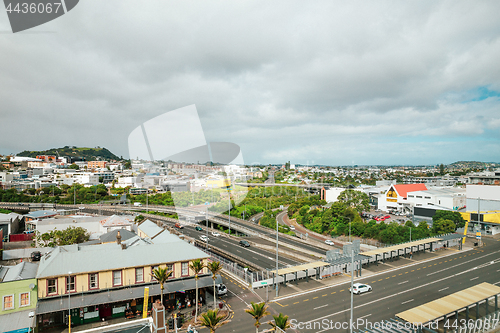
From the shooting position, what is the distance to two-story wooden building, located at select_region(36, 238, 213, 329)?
19.3 meters

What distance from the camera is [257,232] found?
5334 cm

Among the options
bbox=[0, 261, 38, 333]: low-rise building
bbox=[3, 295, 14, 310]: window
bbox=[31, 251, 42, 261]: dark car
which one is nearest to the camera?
bbox=[0, 261, 38, 333]: low-rise building

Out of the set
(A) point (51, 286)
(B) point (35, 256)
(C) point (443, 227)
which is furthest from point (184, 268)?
(C) point (443, 227)

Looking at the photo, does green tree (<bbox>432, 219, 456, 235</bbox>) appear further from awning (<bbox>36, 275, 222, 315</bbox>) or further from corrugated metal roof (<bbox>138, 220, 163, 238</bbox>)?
corrugated metal roof (<bbox>138, 220, 163, 238</bbox>)

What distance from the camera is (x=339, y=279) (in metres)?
28.3

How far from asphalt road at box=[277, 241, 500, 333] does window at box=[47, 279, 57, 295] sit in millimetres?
16508

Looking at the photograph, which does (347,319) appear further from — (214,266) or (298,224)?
(298,224)

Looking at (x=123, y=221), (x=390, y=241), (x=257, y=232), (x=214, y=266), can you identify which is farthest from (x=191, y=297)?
(x=390, y=241)

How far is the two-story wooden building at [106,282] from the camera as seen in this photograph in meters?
19.3

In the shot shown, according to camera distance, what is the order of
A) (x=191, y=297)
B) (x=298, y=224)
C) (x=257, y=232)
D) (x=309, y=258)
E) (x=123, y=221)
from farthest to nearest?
(x=298, y=224), (x=257, y=232), (x=123, y=221), (x=309, y=258), (x=191, y=297)

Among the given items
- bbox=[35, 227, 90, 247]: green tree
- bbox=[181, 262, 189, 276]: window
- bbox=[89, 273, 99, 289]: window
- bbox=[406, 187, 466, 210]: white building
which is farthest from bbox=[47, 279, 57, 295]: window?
bbox=[406, 187, 466, 210]: white building

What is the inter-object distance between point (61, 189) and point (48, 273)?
105 m

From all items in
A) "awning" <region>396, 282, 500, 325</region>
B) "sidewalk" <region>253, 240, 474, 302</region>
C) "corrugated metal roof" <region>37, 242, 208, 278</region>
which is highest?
"corrugated metal roof" <region>37, 242, 208, 278</region>

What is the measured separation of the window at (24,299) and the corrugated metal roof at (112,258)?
1.24 metres
